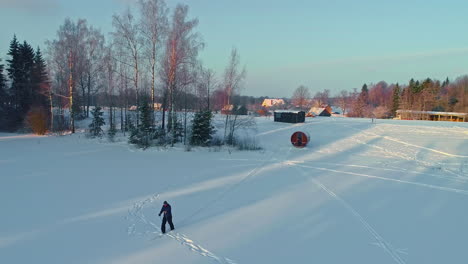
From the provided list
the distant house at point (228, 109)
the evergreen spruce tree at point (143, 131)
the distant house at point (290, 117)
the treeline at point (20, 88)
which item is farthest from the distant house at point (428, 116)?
the treeline at point (20, 88)

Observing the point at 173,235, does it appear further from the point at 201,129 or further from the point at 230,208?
the point at 201,129

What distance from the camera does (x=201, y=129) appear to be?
733 inches

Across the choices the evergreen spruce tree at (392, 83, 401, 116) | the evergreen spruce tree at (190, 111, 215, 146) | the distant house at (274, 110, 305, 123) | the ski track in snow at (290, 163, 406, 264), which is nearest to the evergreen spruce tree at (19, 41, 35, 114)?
the evergreen spruce tree at (190, 111, 215, 146)

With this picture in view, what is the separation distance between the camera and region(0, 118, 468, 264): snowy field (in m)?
5.93

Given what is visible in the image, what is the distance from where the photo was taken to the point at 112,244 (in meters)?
6.08

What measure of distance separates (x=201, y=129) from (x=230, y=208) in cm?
1084

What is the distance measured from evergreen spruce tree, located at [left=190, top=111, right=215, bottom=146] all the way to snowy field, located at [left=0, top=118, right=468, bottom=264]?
8.02 feet

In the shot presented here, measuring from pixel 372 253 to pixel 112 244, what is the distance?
614 centimetres

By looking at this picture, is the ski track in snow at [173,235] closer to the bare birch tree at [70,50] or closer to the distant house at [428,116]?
the bare birch tree at [70,50]

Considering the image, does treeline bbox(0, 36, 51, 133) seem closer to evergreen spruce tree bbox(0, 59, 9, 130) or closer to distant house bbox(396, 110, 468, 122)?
evergreen spruce tree bbox(0, 59, 9, 130)

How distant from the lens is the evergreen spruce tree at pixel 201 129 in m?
18.6

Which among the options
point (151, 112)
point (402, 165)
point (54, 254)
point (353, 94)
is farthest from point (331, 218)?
point (353, 94)

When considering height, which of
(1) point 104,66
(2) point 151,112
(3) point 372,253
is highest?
(1) point 104,66

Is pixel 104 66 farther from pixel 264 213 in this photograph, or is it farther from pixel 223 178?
pixel 264 213
